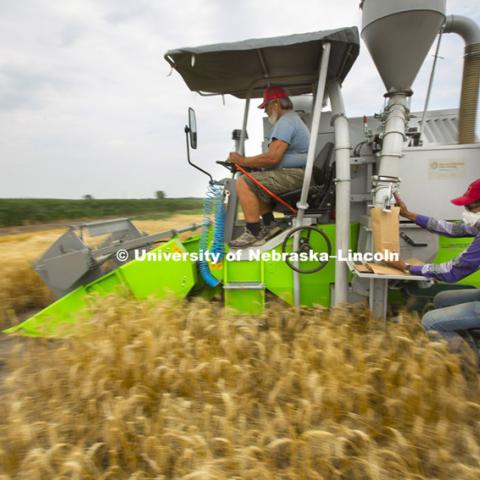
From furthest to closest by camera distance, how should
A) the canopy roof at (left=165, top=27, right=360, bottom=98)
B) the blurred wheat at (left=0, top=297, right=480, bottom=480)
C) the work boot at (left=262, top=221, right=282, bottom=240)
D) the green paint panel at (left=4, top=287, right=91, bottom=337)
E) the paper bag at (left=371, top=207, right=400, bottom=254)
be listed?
the work boot at (left=262, top=221, right=282, bottom=240) → the green paint panel at (left=4, top=287, right=91, bottom=337) → the canopy roof at (left=165, top=27, right=360, bottom=98) → the paper bag at (left=371, top=207, right=400, bottom=254) → the blurred wheat at (left=0, top=297, right=480, bottom=480)

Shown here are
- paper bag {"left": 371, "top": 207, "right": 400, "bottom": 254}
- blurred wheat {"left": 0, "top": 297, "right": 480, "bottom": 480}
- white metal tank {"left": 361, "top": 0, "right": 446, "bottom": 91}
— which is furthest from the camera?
white metal tank {"left": 361, "top": 0, "right": 446, "bottom": 91}

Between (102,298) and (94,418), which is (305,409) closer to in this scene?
(94,418)

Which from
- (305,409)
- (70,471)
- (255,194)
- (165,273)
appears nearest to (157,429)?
(70,471)

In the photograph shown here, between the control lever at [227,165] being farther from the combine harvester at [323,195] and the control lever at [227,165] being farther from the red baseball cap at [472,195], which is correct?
the red baseball cap at [472,195]

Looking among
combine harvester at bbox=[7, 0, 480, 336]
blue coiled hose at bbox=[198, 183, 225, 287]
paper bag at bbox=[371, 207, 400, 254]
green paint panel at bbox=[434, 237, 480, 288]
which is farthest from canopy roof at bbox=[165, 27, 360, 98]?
green paint panel at bbox=[434, 237, 480, 288]

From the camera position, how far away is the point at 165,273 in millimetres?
3195

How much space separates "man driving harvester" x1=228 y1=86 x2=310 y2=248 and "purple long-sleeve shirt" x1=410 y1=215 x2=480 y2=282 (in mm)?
1110

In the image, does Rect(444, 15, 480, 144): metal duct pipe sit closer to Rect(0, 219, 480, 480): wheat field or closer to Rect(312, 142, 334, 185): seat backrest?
Rect(312, 142, 334, 185): seat backrest

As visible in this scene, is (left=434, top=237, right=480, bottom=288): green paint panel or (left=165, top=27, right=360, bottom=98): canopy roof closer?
(left=165, top=27, right=360, bottom=98): canopy roof

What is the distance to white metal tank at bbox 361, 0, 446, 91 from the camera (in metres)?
2.73

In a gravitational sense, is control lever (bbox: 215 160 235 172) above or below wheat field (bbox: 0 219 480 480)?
above

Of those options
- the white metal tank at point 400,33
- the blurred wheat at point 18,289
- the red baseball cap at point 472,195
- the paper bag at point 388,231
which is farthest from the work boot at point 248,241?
the blurred wheat at point 18,289

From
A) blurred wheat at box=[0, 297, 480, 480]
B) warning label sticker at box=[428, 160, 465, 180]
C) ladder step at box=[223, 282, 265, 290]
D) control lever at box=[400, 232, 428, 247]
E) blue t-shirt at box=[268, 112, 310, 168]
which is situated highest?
blue t-shirt at box=[268, 112, 310, 168]

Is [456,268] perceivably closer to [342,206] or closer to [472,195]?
[472,195]
